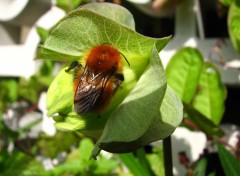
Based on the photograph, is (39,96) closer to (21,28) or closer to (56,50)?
(21,28)

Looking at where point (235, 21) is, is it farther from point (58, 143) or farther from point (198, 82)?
point (58, 143)

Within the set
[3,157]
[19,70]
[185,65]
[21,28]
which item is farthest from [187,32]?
[21,28]

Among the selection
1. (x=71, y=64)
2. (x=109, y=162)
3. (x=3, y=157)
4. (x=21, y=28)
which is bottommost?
(x=21, y=28)

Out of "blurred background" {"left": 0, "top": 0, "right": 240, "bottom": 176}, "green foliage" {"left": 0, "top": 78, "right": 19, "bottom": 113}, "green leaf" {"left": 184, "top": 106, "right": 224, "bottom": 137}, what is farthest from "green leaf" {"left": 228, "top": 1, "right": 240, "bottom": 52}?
"green foliage" {"left": 0, "top": 78, "right": 19, "bottom": 113}

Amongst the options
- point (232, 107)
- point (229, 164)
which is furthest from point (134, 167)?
point (232, 107)

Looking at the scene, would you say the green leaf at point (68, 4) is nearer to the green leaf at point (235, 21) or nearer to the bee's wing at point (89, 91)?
the green leaf at point (235, 21)
